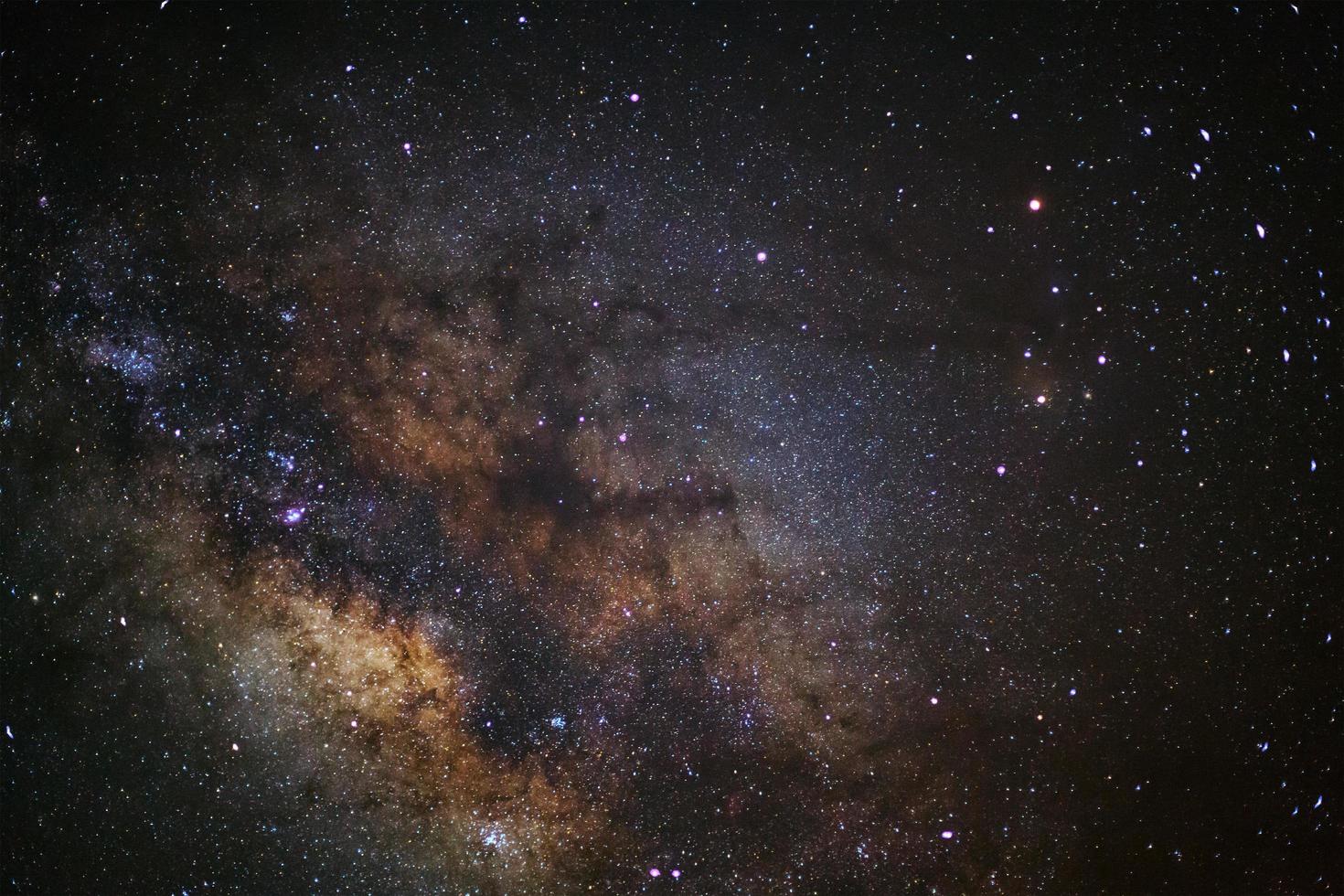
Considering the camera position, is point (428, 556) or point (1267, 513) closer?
point (428, 556)

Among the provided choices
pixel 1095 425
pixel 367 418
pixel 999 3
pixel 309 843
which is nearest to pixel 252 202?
pixel 367 418

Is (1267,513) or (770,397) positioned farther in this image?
(1267,513)

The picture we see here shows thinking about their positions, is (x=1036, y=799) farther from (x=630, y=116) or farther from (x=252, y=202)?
(x=252, y=202)

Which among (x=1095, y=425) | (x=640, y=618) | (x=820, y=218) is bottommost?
(x=640, y=618)

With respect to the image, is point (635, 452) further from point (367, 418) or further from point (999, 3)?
point (999, 3)

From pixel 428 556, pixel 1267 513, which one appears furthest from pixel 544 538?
pixel 1267 513

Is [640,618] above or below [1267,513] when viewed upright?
above
